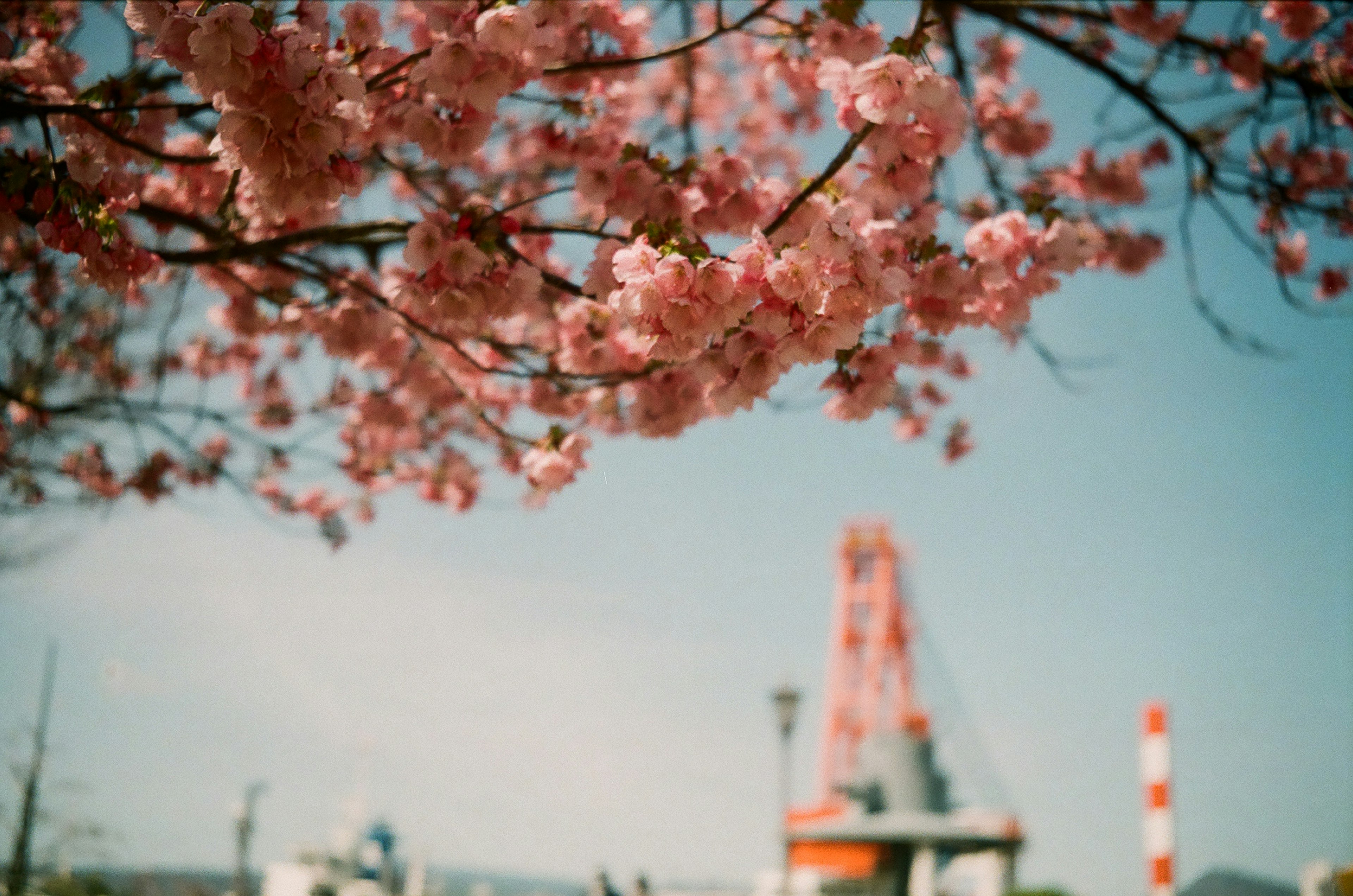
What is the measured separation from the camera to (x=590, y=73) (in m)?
2.42

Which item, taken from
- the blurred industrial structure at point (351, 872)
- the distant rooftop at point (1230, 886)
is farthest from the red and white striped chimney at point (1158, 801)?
the blurred industrial structure at point (351, 872)

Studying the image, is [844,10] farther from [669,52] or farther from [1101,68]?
[1101,68]

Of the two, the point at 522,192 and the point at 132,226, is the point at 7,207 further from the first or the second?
the point at 522,192

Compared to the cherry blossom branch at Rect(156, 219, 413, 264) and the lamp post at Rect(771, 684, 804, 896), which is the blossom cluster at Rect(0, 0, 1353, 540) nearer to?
the cherry blossom branch at Rect(156, 219, 413, 264)

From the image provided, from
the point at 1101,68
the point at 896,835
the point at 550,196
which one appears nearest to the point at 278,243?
the point at 550,196

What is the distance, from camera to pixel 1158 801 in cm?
312

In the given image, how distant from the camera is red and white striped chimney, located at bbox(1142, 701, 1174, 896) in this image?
121 inches

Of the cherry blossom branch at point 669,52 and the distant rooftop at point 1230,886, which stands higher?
the cherry blossom branch at point 669,52

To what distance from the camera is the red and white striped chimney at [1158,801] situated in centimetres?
307

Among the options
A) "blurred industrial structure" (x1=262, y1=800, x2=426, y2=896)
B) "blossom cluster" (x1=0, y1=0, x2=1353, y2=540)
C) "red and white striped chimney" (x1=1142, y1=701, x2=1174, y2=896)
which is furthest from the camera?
"blurred industrial structure" (x1=262, y1=800, x2=426, y2=896)

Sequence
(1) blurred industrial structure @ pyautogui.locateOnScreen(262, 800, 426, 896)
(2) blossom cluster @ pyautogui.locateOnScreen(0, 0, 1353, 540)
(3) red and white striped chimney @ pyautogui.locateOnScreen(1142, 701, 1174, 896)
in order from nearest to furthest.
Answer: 1. (2) blossom cluster @ pyautogui.locateOnScreen(0, 0, 1353, 540)
2. (3) red and white striped chimney @ pyautogui.locateOnScreen(1142, 701, 1174, 896)
3. (1) blurred industrial structure @ pyautogui.locateOnScreen(262, 800, 426, 896)

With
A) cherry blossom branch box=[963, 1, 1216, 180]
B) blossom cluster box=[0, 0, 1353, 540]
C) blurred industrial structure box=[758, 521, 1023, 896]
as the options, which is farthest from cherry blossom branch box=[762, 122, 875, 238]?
blurred industrial structure box=[758, 521, 1023, 896]

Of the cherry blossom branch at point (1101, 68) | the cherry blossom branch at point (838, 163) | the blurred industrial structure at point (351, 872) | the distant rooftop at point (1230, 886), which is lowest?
the blurred industrial structure at point (351, 872)

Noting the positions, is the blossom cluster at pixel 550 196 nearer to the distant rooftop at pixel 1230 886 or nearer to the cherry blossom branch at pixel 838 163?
the cherry blossom branch at pixel 838 163
